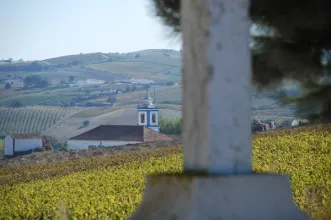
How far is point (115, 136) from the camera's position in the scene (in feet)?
324

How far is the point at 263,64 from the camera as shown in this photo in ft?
22.0

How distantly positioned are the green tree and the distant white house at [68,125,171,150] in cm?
7905

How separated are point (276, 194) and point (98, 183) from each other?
16483mm

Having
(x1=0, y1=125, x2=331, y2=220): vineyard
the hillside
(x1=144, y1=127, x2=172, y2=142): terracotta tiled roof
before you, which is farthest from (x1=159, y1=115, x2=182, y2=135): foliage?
→ (x1=0, y1=125, x2=331, y2=220): vineyard

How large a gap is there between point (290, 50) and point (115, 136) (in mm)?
92419

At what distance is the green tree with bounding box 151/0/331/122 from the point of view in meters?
6.29

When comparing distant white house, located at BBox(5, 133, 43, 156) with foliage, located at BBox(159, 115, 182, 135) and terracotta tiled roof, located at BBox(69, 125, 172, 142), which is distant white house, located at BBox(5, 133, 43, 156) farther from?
foliage, located at BBox(159, 115, 182, 135)

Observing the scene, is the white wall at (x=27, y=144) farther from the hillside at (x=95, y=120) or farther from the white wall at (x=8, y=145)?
the hillside at (x=95, y=120)

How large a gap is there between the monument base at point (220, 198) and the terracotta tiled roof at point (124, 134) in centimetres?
8218

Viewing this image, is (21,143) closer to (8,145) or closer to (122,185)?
(8,145)

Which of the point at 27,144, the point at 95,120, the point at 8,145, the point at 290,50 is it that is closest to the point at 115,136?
the point at 27,144

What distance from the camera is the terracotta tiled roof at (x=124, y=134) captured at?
89.1 m

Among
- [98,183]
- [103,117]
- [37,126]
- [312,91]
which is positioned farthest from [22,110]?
[312,91]

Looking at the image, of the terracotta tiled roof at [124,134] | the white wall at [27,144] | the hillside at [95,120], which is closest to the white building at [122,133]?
the terracotta tiled roof at [124,134]
